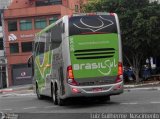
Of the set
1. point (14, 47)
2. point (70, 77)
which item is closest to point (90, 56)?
point (70, 77)

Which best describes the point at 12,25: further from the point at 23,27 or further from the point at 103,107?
the point at 103,107

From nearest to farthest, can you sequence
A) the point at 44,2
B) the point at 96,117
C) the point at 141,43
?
the point at 96,117, the point at 141,43, the point at 44,2

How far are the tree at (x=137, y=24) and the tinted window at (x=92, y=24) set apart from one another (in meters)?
18.5

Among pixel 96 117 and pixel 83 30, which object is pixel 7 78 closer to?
pixel 83 30

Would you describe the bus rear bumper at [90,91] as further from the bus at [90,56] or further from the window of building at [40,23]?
the window of building at [40,23]

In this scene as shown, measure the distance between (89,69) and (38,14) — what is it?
59.0m

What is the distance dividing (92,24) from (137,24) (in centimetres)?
1918

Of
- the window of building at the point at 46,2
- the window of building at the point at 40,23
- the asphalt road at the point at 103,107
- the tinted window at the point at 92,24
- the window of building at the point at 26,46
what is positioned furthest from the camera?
the window of building at the point at 46,2

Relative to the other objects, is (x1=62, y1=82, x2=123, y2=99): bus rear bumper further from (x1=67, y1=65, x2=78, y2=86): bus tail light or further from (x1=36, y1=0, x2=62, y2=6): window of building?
(x1=36, y1=0, x2=62, y2=6): window of building

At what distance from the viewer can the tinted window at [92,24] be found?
831 inches

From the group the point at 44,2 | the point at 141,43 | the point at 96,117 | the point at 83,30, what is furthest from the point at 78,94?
the point at 44,2

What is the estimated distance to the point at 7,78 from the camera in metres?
77.6

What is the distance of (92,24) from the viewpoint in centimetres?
2128

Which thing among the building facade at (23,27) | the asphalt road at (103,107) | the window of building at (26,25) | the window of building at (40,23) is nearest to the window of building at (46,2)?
the building facade at (23,27)
